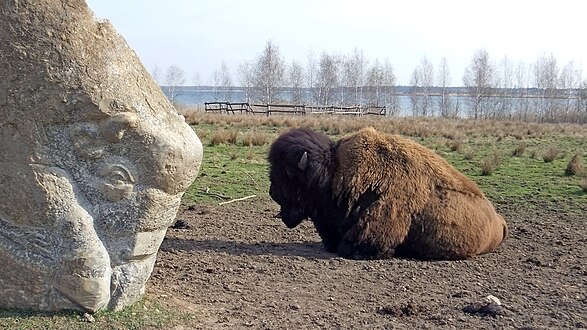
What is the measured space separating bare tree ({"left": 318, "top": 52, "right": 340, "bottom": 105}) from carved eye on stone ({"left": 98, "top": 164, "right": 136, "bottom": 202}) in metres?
76.0

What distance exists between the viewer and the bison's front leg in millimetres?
7035

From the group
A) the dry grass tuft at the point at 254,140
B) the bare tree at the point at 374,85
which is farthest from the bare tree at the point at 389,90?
the dry grass tuft at the point at 254,140

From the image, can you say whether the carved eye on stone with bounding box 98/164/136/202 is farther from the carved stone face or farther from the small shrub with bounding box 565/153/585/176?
the small shrub with bounding box 565/153/585/176

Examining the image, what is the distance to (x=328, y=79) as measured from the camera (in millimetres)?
83688

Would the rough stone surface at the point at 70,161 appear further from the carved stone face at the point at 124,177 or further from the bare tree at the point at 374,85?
the bare tree at the point at 374,85

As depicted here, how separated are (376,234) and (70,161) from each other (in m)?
3.36

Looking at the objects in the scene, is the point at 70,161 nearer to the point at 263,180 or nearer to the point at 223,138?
the point at 263,180

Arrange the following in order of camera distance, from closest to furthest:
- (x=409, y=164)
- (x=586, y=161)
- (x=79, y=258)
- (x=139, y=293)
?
(x=79, y=258), (x=139, y=293), (x=409, y=164), (x=586, y=161)

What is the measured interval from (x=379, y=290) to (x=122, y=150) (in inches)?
98.8

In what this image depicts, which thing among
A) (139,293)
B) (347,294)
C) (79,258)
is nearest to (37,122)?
(79,258)

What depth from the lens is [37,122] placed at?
4547 millimetres

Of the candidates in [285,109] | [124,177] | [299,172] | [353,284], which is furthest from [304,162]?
[285,109]

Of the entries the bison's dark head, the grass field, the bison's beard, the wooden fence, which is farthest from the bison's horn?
the wooden fence

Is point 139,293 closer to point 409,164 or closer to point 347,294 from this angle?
point 347,294
